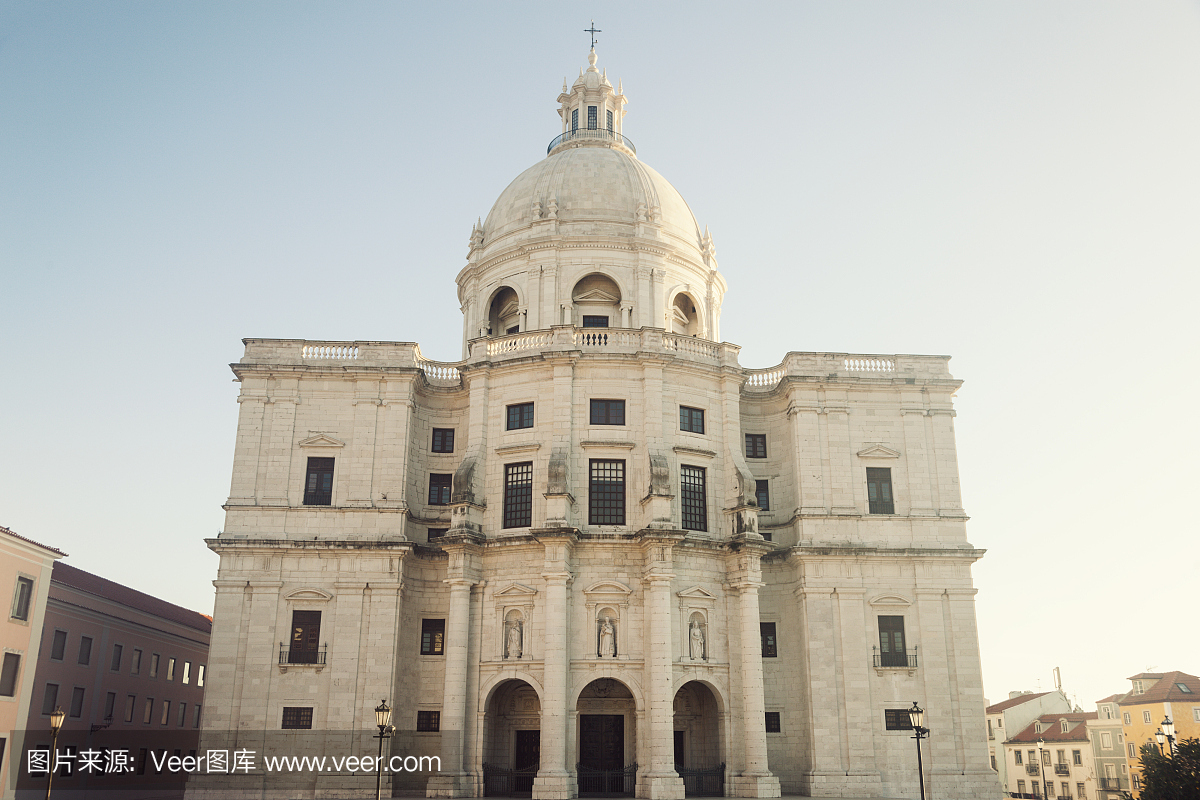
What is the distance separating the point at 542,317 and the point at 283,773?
2137 cm

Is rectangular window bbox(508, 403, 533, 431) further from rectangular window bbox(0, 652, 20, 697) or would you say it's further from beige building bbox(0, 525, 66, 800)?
rectangular window bbox(0, 652, 20, 697)

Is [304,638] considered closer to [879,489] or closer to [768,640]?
[768,640]

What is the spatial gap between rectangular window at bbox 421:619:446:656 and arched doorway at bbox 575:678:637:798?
6.12 meters

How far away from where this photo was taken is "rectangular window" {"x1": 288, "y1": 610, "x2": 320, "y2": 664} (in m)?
36.8

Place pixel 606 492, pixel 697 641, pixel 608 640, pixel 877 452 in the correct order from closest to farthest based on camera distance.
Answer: pixel 608 640, pixel 697 641, pixel 606 492, pixel 877 452

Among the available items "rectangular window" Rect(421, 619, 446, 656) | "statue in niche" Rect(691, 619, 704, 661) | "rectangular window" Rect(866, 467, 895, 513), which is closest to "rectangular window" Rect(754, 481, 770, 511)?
"rectangular window" Rect(866, 467, 895, 513)

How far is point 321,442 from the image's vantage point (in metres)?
39.4

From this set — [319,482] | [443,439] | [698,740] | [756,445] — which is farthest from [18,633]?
[756,445]

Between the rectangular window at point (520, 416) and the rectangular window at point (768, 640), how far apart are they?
1264 centimetres

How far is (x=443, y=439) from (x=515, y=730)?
12.4m

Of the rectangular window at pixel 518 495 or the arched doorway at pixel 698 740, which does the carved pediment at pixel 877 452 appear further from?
the rectangular window at pixel 518 495

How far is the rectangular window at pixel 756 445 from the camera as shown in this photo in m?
42.3

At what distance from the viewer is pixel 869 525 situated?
39.3m

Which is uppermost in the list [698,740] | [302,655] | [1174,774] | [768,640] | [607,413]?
[607,413]
